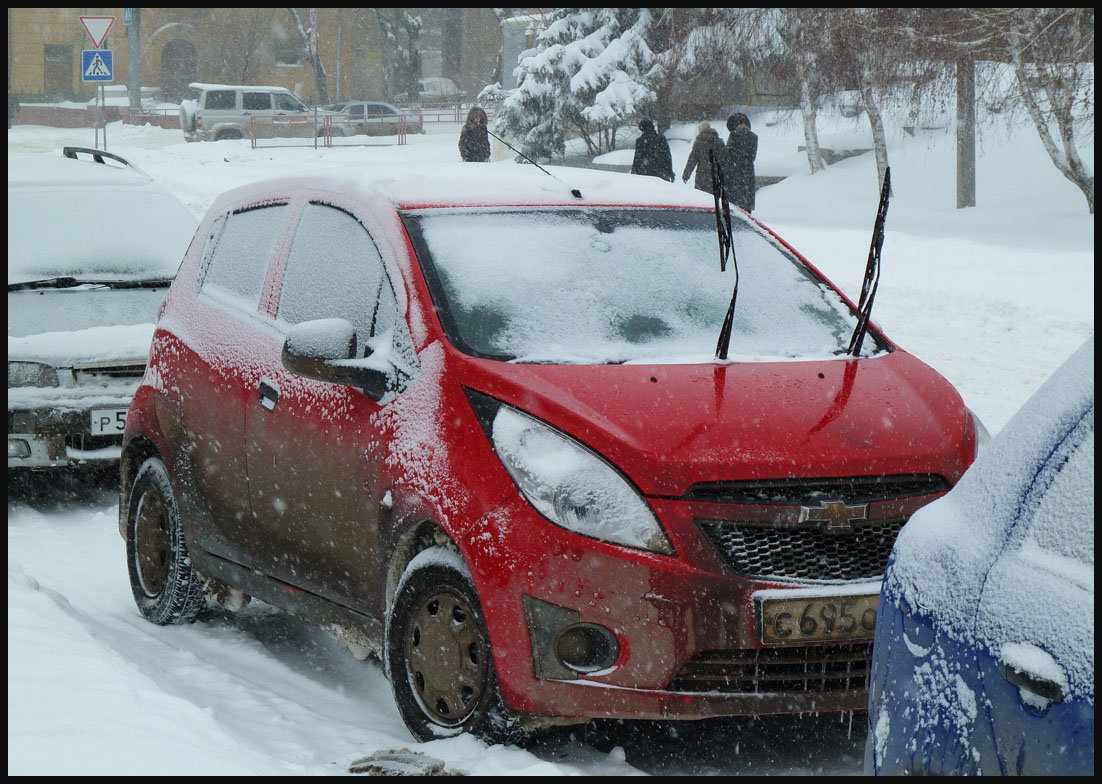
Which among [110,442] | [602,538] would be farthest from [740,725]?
[110,442]

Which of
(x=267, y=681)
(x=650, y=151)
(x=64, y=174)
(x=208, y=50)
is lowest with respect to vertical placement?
(x=267, y=681)

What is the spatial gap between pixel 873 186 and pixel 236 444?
2210 centimetres

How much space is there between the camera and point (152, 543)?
558 centimetres

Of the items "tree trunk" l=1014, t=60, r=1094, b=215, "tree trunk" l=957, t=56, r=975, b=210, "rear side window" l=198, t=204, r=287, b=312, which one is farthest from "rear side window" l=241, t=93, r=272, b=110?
"rear side window" l=198, t=204, r=287, b=312

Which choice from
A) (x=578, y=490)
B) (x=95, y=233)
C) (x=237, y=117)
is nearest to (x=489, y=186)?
(x=578, y=490)

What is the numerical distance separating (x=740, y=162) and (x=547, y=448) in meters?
16.7

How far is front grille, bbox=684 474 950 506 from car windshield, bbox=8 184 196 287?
5.11m

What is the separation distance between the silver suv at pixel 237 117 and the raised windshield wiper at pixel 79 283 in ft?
125

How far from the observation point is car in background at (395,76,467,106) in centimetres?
6481

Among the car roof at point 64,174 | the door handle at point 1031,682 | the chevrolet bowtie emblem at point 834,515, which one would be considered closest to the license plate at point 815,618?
the chevrolet bowtie emblem at point 834,515

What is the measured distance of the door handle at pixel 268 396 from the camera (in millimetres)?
4578

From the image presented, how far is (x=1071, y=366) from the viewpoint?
7.55 ft

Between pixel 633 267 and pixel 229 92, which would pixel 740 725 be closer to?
pixel 633 267

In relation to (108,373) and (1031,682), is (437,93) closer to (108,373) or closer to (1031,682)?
(108,373)
